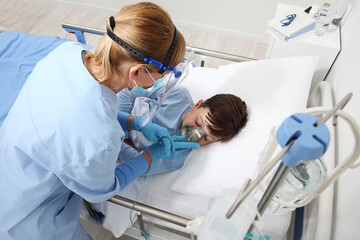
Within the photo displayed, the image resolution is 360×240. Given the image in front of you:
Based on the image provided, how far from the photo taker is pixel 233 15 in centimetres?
294

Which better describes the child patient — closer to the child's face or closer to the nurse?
the child's face

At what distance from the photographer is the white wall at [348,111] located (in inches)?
32.3

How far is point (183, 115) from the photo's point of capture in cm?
161

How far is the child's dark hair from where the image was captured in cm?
137

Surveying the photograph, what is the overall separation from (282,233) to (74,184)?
95cm

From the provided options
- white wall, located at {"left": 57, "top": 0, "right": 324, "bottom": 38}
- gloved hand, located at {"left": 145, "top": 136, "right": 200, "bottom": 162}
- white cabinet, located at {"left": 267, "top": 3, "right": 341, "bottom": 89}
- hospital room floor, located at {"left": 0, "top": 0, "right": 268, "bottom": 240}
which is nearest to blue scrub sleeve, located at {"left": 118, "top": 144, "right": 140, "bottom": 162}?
gloved hand, located at {"left": 145, "top": 136, "right": 200, "bottom": 162}

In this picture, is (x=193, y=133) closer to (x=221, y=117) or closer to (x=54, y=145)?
(x=221, y=117)

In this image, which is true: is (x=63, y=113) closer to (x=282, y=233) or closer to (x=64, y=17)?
(x=282, y=233)

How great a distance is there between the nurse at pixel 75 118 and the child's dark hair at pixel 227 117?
48 centimetres

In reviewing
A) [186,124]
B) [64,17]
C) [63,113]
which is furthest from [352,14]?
[64,17]

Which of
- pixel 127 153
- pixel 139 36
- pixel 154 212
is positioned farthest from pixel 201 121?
pixel 139 36

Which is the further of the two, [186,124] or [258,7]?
[258,7]

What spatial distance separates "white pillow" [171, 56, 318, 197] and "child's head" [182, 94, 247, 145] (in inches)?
1.5

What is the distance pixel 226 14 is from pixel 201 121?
6.60 ft
